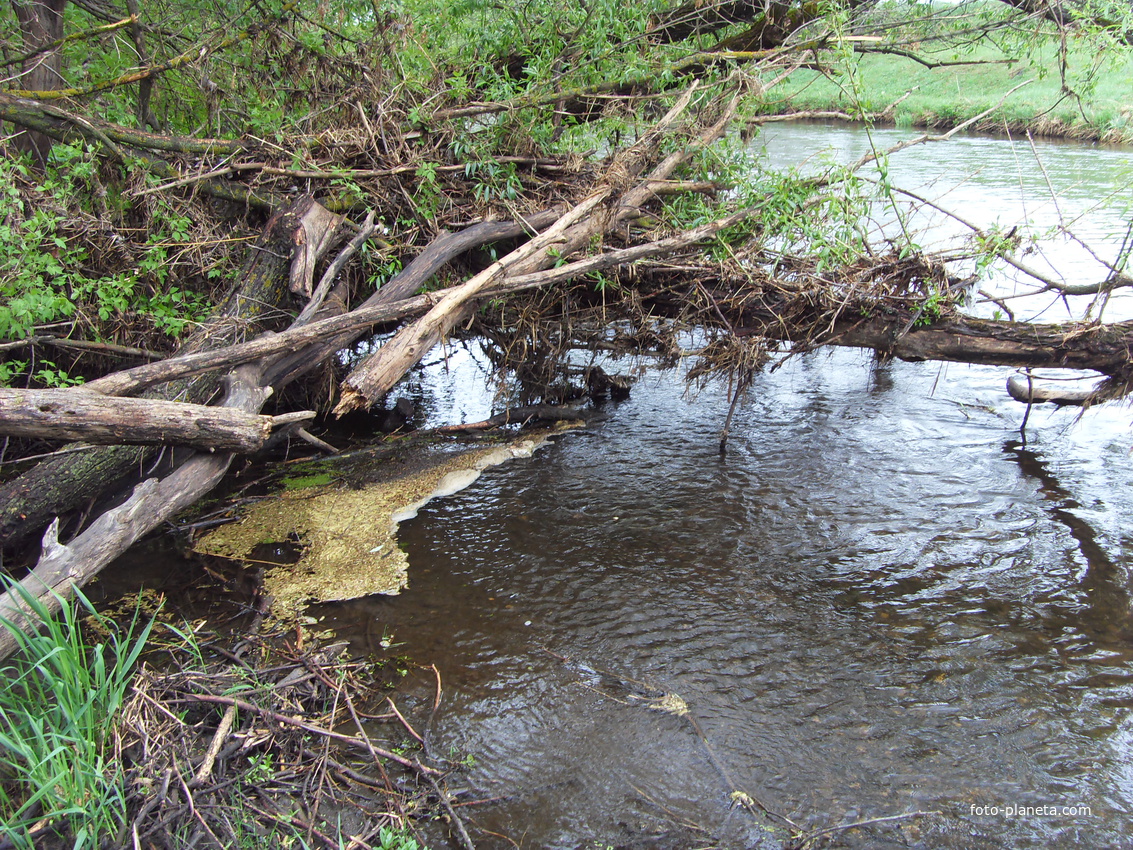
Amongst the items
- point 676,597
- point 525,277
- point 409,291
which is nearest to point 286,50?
point 409,291

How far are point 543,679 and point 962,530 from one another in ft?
9.36

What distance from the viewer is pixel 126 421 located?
11.0 feet

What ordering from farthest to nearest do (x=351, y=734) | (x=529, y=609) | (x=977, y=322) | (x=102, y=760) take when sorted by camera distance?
(x=977, y=322), (x=529, y=609), (x=351, y=734), (x=102, y=760)

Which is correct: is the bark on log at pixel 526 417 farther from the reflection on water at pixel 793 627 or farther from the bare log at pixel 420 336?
the bare log at pixel 420 336

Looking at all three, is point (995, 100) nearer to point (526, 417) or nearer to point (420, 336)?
point (526, 417)

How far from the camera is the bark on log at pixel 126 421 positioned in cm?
310

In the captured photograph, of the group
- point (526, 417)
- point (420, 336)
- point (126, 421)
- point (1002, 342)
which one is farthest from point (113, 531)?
point (1002, 342)

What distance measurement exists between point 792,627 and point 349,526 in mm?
2704

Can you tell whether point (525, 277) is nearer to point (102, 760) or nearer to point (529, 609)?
point (529, 609)

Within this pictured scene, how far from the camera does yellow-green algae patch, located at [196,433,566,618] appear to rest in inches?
159

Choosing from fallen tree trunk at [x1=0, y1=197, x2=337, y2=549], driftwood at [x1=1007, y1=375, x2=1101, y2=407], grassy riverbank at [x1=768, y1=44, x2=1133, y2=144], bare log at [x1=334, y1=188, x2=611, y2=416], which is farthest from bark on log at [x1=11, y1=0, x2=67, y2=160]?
grassy riverbank at [x1=768, y1=44, x2=1133, y2=144]

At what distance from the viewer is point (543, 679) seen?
3.36 meters

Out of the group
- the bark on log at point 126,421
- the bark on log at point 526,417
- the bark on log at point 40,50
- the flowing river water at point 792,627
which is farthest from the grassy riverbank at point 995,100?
the bark on log at point 126,421

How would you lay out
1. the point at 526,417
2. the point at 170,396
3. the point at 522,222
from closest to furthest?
the point at 170,396
the point at 522,222
the point at 526,417
